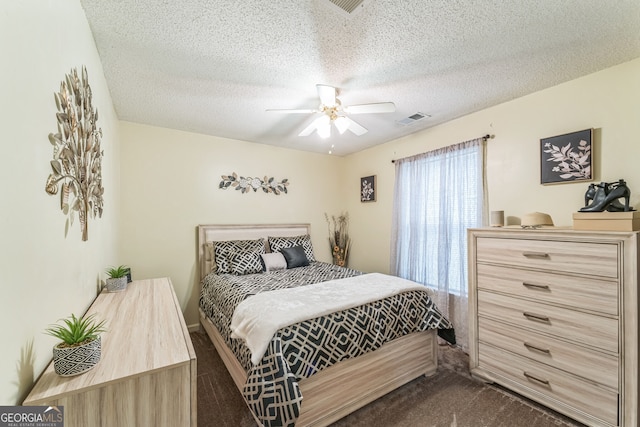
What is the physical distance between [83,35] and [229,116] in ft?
4.79

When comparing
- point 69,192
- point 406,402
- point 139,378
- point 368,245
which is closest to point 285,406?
point 139,378

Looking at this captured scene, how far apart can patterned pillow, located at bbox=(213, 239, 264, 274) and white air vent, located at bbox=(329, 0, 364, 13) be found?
2624 millimetres

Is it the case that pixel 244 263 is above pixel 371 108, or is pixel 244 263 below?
below

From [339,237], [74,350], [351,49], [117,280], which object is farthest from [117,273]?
[339,237]

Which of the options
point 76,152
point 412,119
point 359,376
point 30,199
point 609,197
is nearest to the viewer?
point 30,199

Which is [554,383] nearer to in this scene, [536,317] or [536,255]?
[536,317]

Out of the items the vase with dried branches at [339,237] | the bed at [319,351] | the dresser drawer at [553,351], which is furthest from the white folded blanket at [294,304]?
the vase with dried branches at [339,237]

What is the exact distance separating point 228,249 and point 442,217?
2593 mm

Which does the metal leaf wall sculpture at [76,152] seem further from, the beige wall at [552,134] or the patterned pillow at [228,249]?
the beige wall at [552,134]

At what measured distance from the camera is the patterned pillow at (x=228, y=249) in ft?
10.1

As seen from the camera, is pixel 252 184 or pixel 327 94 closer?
pixel 327 94

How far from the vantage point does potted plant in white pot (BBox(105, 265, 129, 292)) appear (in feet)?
6.54

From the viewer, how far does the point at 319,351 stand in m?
1.67

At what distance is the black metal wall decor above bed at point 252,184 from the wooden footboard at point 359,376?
1.98 m
